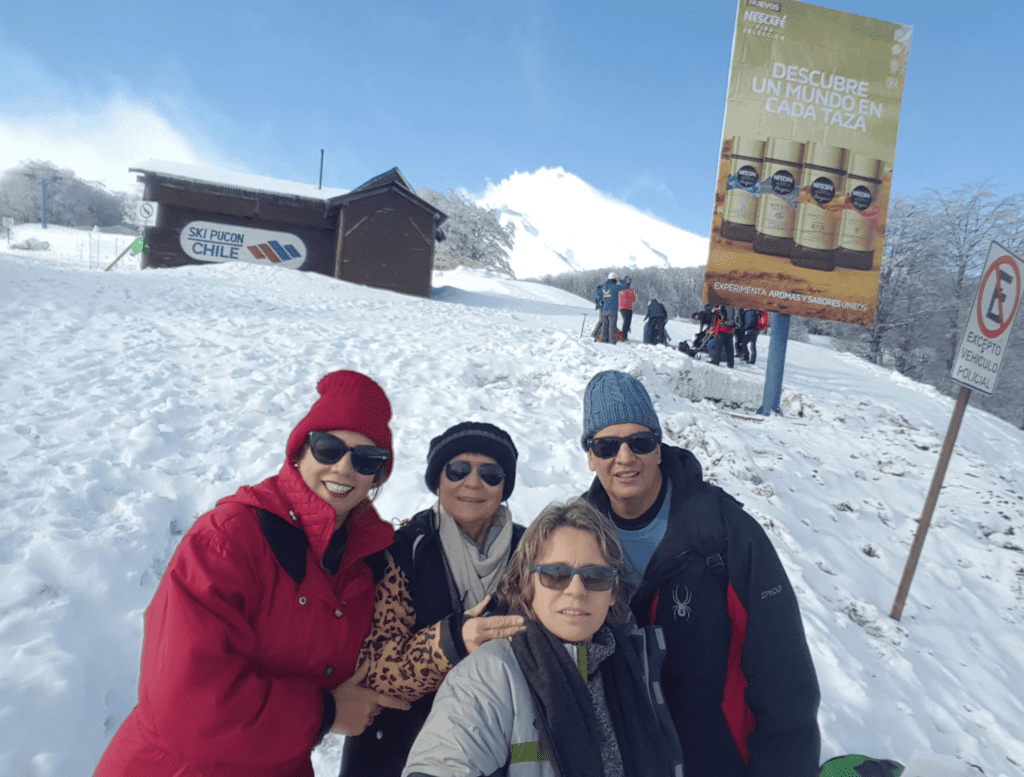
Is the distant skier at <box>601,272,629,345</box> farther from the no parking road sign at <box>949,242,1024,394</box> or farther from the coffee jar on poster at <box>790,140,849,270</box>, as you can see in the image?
the no parking road sign at <box>949,242,1024,394</box>

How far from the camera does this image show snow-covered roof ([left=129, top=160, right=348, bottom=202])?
21.2 meters

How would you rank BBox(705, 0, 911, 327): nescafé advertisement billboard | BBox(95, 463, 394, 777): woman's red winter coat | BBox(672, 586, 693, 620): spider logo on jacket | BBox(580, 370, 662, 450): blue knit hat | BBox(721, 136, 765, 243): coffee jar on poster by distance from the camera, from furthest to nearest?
BBox(721, 136, 765, 243): coffee jar on poster → BBox(705, 0, 911, 327): nescafé advertisement billboard → BBox(580, 370, 662, 450): blue knit hat → BBox(672, 586, 693, 620): spider logo on jacket → BBox(95, 463, 394, 777): woman's red winter coat

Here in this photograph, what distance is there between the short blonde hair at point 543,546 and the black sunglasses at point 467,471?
0.40m

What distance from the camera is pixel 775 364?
9266mm

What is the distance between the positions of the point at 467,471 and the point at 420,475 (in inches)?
120

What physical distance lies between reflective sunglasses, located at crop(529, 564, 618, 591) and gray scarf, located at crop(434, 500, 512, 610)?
14.4 inches

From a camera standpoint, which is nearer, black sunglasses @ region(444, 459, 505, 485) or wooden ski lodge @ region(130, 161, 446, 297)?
black sunglasses @ region(444, 459, 505, 485)

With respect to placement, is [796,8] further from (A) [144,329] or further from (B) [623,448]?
(A) [144,329]

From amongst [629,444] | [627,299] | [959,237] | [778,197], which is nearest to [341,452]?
[629,444]

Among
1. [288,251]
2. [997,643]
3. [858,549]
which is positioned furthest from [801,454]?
[288,251]

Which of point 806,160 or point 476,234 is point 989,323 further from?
point 476,234

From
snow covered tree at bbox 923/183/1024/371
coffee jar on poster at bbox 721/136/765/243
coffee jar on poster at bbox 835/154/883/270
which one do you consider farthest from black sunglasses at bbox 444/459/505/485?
snow covered tree at bbox 923/183/1024/371

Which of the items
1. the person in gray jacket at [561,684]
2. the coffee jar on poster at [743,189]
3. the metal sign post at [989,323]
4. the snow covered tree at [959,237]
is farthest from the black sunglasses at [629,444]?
the snow covered tree at [959,237]

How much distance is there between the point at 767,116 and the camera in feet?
27.1
